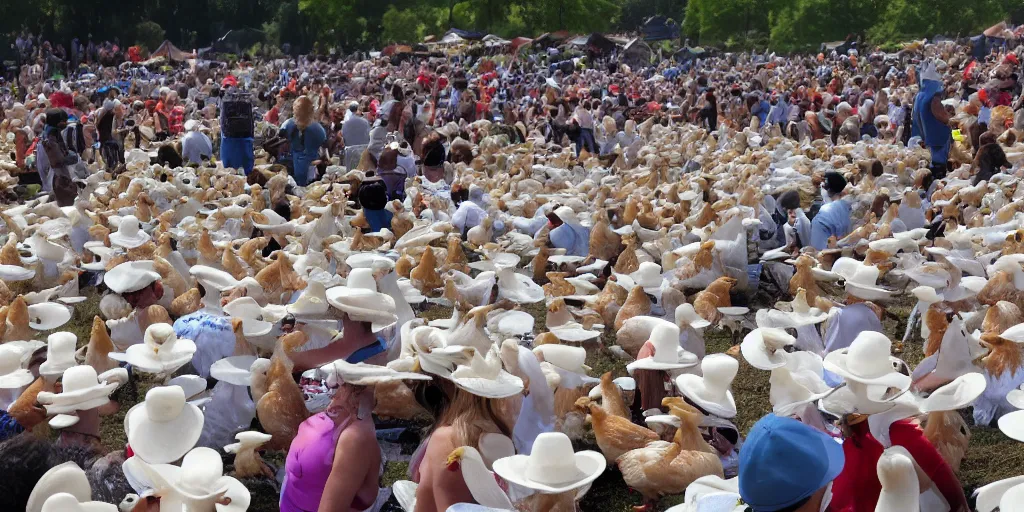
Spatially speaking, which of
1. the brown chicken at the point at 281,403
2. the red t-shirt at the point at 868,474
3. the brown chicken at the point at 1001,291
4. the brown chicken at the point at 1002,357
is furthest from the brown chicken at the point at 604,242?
the red t-shirt at the point at 868,474

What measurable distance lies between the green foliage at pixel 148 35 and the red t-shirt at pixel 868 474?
179ft

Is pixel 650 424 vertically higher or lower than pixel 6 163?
higher

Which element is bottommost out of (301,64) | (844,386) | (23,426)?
(301,64)

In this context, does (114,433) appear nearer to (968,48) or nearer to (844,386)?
(844,386)

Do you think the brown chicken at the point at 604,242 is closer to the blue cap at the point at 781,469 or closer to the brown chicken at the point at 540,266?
the brown chicken at the point at 540,266

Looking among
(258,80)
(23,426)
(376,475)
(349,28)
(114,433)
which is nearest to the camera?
(376,475)

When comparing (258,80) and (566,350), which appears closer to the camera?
(566,350)

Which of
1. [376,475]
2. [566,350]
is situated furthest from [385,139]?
[376,475]

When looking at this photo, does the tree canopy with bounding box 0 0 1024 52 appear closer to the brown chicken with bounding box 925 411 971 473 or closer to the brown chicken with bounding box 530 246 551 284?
the brown chicken with bounding box 530 246 551 284

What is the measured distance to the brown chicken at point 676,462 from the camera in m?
4.63

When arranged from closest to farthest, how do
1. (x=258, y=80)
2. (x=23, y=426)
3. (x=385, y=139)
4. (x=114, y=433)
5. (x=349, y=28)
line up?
(x=23, y=426), (x=114, y=433), (x=385, y=139), (x=258, y=80), (x=349, y=28)

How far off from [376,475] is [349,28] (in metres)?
60.4

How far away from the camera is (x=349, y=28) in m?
61.8

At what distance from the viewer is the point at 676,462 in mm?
4656
